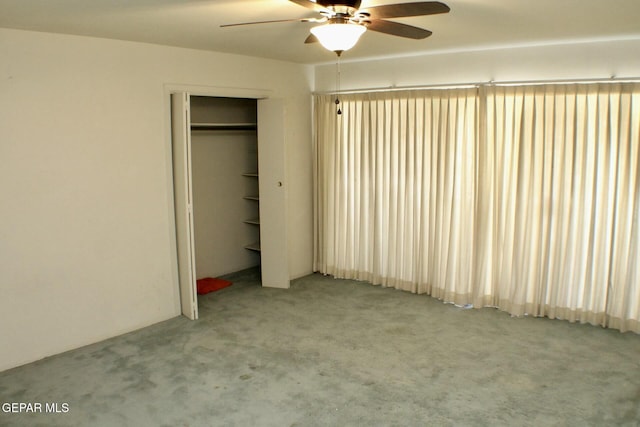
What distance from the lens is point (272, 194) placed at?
17.4 feet

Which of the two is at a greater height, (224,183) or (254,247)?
(224,183)

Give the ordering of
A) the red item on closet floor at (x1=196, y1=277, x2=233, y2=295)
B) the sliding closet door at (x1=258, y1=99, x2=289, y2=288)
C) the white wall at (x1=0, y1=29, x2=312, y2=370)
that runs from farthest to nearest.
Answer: the red item on closet floor at (x1=196, y1=277, x2=233, y2=295) → the sliding closet door at (x1=258, y1=99, x2=289, y2=288) → the white wall at (x1=0, y1=29, x2=312, y2=370)

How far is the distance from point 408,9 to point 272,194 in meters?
3.13

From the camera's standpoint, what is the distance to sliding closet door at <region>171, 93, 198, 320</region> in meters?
4.33

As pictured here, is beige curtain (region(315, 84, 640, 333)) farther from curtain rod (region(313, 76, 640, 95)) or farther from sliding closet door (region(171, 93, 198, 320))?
sliding closet door (region(171, 93, 198, 320))

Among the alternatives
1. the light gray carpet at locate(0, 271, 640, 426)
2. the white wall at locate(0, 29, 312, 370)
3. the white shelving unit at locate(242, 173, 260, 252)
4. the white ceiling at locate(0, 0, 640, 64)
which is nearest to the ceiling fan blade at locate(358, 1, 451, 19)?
the white ceiling at locate(0, 0, 640, 64)

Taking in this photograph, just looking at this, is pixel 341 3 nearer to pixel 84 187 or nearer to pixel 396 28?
pixel 396 28

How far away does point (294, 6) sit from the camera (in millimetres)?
2961

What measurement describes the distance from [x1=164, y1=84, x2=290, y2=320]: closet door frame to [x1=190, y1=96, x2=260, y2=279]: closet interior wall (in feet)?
1.60

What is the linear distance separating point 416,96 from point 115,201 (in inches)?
118

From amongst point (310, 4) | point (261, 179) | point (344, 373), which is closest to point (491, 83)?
point (261, 179)

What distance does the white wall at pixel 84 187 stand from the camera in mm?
3596

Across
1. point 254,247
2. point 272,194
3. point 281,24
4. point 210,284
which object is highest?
point 281,24

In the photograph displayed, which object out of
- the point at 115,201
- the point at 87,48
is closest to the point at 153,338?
the point at 115,201
